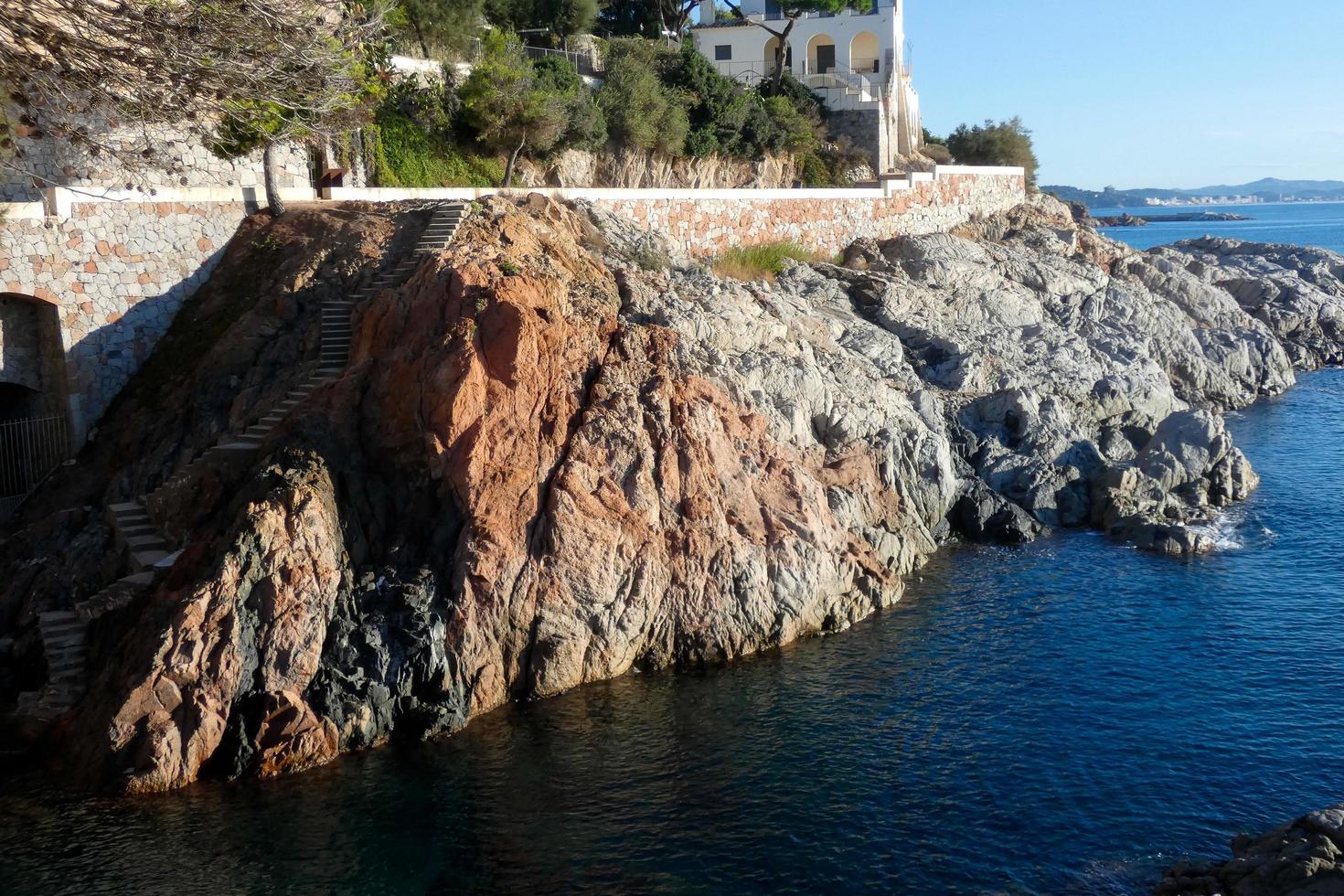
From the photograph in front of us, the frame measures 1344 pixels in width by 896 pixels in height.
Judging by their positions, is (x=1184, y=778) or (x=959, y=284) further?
(x=959, y=284)

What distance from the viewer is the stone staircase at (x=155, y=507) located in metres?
26.7

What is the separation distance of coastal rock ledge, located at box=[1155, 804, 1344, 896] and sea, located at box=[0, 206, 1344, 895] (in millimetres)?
859

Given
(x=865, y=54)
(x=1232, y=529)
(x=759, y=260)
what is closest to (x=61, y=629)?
(x=759, y=260)

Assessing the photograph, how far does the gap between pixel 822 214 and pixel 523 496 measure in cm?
2902

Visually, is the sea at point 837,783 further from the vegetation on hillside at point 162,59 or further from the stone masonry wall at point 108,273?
the stone masonry wall at point 108,273

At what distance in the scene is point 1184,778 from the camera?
73.4ft

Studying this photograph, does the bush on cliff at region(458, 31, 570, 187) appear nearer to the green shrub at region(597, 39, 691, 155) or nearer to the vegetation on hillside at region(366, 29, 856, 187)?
the vegetation on hillside at region(366, 29, 856, 187)

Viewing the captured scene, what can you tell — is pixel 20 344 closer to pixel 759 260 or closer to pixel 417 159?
pixel 417 159

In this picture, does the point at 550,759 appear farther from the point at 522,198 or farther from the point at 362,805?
the point at 522,198

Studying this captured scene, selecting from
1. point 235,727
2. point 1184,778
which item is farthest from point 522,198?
point 1184,778

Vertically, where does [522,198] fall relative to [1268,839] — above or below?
above

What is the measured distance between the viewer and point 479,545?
27125 millimetres

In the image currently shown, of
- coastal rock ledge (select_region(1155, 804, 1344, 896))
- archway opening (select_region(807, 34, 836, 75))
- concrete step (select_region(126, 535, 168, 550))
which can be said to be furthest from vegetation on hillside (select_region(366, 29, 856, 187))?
coastal rock ledge (select_region(1155, 804, 1344, 896))

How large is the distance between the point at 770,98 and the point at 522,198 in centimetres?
2788
